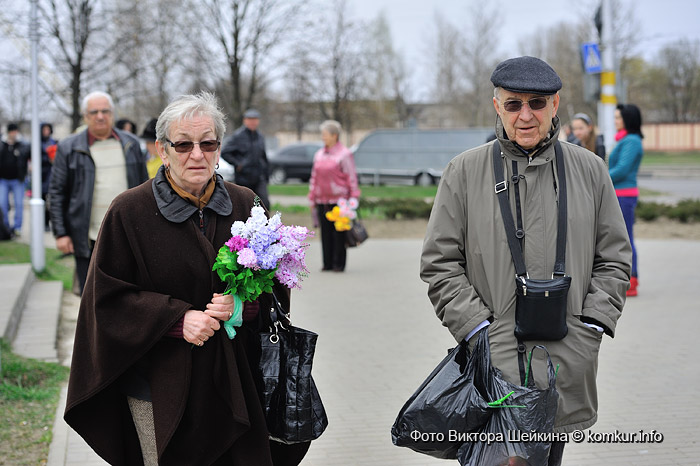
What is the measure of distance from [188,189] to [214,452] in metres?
1.03

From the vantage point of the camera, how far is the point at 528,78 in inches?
136

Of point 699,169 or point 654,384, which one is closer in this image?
point 654,384

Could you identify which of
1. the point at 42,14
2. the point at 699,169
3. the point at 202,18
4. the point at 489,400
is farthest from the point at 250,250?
the point at 699,169

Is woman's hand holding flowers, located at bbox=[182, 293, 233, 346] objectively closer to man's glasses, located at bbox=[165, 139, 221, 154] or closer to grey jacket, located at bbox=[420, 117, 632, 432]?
man's glasses, located at bbox=[165, 139, 221, 154]

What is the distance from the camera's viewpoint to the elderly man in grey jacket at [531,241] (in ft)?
11.1

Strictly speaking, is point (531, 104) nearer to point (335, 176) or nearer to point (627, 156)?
point (627, 156)

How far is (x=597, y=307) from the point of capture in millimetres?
3414

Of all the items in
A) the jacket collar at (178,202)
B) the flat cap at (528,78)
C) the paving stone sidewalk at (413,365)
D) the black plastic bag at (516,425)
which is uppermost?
the flat cap at (528,78)

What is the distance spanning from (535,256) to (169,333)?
1.43 meters

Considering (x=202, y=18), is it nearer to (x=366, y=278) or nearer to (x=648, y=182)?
(x=366, y=278)

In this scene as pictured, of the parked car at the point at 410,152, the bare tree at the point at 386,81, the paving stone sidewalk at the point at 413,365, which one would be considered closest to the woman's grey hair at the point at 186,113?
the paving stone sidewalk at the point at 413,365

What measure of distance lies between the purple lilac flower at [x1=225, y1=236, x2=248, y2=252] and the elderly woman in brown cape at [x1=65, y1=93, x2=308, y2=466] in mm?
185

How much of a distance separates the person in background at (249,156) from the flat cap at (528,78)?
9.40 meters

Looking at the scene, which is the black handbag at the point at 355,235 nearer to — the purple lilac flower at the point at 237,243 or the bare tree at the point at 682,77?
the purple lilac flower at the point at 237,243
